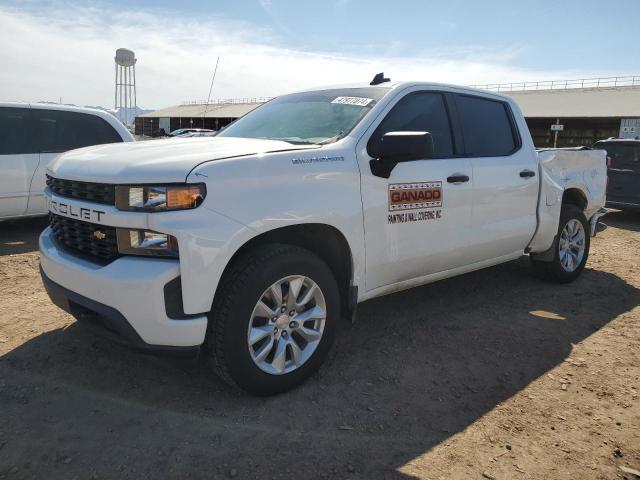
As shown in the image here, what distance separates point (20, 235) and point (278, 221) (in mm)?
5632

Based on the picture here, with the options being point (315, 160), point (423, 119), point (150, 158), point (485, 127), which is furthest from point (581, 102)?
point (150, 158)

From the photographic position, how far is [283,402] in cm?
299

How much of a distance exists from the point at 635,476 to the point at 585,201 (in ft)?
12.5

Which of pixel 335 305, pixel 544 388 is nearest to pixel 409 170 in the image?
pixel 335 305

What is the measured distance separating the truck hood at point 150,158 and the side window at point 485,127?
164cm

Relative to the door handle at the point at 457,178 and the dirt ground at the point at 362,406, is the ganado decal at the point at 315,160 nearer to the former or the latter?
the door handle at the point at 457,178

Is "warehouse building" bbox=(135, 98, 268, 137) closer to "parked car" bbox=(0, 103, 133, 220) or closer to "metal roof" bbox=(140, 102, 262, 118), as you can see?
"metal roof" bbox=(140, 102, 262, 118)

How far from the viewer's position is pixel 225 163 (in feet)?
8.84

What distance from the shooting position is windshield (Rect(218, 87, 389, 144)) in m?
3.48

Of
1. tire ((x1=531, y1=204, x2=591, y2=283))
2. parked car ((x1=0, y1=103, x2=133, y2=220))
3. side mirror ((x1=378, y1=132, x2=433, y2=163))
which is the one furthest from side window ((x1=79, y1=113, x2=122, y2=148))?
tire ((x1=531, y1=204, x2=591, y2=283))

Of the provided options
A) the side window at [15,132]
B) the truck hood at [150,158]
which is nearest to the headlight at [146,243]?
the truck hood at [150,158]

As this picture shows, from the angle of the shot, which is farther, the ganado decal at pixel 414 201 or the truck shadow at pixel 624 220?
the truck shadow at pixel 624 220

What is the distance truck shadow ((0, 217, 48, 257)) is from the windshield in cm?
360

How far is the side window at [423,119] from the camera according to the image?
357 cm
